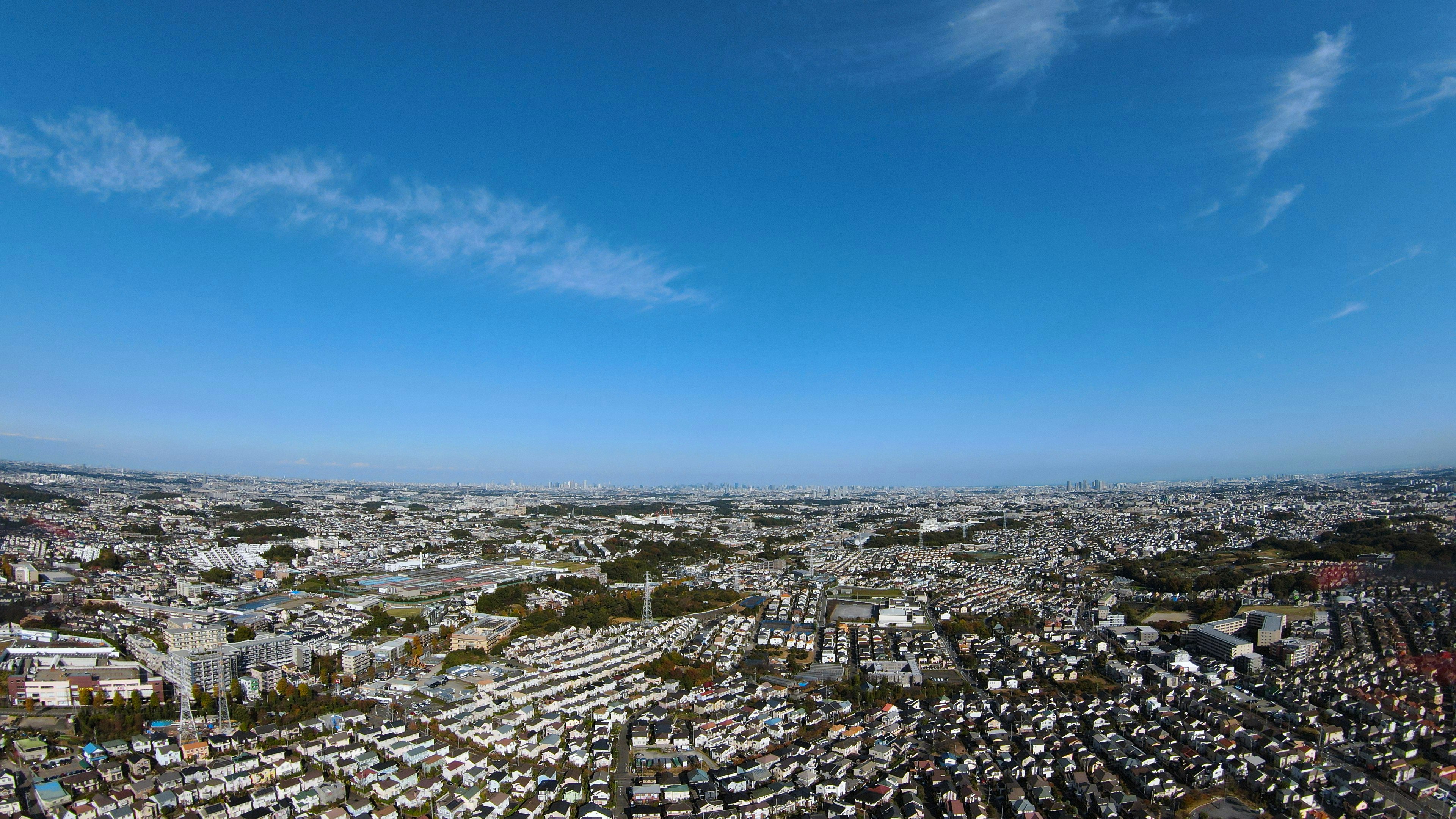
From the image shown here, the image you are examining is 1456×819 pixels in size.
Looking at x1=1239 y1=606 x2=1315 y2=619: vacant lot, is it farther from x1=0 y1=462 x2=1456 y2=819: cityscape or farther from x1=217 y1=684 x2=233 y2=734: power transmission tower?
x1=217 y1=684 x2=233 y2=734: power transmission tower

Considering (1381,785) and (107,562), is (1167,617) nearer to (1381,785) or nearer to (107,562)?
(1381,785)

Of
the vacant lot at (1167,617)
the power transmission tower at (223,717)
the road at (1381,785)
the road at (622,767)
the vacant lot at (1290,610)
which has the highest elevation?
the power transmission tower at (223,717)

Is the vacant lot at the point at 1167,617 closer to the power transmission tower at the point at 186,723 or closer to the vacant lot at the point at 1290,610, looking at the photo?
the vacant lot at the point at 1290,610

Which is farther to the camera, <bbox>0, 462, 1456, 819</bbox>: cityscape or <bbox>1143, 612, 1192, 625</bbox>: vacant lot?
<bbox>1143, 612, 1192, 625</bbox>: vacant lot

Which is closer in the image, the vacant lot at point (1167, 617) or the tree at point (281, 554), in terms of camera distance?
the vacant lot at point (1167, 617)

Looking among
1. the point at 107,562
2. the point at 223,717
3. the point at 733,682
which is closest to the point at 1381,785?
the point at 733,682

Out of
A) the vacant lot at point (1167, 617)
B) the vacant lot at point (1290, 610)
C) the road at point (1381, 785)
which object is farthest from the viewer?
the vacant lot at point (1167, 617)

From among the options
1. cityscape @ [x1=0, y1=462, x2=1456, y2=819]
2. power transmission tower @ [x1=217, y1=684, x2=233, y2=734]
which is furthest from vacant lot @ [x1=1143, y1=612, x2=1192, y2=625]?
power transmission tower @ [x1=217, y1=684, x2=233, y2=734]

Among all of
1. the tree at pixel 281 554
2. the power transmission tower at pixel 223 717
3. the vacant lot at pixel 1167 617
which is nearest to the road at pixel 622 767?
the power transmission tower at pixel 223 717
